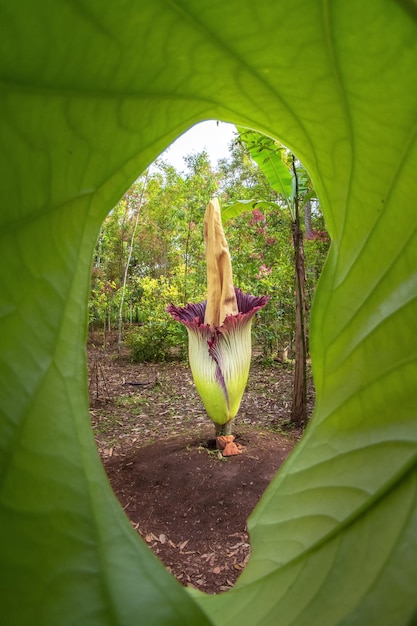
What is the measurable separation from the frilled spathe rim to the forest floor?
0.66m

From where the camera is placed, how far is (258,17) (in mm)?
151

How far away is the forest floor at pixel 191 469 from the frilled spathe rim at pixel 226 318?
25.9 inches

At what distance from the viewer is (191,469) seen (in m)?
1.97

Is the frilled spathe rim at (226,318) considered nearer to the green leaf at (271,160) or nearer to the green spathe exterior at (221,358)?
the green spathe exterior at (221,358)

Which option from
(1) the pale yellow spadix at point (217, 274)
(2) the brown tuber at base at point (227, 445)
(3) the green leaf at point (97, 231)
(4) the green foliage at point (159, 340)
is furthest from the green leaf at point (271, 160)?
(4) the green foliage at point (159, 340)

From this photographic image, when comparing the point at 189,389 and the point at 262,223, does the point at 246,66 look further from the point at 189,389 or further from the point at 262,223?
the point at 262,223

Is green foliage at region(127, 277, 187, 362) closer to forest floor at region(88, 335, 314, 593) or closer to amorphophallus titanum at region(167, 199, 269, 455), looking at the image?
forest floor at region(88, 335, 314, 593)

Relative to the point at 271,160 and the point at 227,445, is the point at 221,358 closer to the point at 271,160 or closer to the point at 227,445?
the point at 227,445

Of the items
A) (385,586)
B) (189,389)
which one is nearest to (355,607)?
(385,586)

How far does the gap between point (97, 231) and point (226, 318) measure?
1551 millimetres

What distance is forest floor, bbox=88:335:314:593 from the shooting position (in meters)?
1.54

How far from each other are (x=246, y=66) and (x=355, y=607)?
0.20 m

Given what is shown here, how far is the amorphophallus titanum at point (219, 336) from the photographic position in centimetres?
175

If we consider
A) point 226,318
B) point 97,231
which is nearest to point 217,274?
point 226,318
